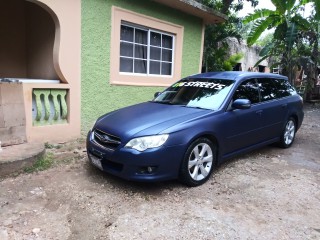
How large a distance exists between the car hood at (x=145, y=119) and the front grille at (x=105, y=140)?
0.06m

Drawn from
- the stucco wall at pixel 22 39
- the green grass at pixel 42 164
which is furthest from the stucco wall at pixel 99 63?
the green grass at pixel 42 164

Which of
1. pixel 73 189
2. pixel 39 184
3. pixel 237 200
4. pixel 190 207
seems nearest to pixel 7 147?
pixel 39 184

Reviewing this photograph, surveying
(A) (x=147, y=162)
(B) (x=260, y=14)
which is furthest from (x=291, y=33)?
(A) (x=147, y=162)

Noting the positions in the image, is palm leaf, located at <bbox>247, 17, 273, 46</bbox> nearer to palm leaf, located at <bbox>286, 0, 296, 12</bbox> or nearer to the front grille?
palm leaf, located at <bbox>286, 0, 296, 12</bbox>

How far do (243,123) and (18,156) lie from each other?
3530 millimetres

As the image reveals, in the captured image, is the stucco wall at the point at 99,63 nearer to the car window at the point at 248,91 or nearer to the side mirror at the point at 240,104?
the car window at the point at 248,91

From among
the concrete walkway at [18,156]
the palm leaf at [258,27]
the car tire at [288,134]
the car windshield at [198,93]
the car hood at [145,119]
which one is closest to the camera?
the car hood at [145,119]

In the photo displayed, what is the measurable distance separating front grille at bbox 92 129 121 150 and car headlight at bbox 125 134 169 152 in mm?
209

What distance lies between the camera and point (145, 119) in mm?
4066

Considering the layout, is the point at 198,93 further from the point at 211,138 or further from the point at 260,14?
the point at 260,14

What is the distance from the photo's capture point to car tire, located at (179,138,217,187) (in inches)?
153

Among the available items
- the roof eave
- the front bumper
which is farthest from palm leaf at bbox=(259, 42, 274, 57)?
the front bumper

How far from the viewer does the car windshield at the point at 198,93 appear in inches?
Answer: 181

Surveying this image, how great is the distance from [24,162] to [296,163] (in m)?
4.63
